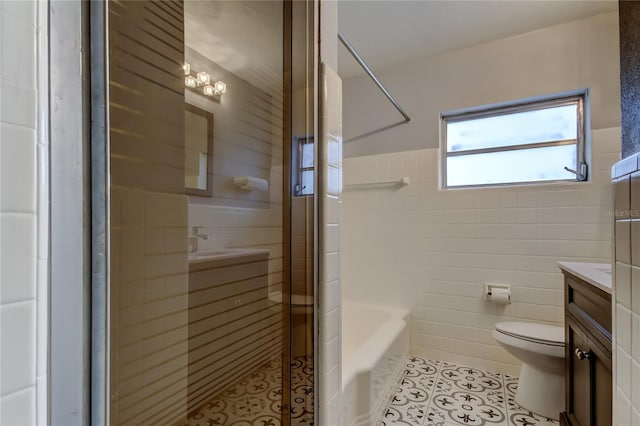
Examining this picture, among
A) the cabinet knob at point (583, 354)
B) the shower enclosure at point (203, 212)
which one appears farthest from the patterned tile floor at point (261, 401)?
the cabinet knob at point (583, 354)

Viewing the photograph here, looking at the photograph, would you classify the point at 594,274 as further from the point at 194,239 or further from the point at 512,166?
the point at 194,239

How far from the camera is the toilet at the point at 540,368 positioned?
5.37 feet

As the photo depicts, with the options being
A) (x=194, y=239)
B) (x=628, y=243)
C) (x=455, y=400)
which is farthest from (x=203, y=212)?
(x=455, y=400)

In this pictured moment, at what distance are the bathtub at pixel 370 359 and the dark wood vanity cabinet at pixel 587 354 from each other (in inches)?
32.6

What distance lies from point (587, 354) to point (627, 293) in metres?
0.78

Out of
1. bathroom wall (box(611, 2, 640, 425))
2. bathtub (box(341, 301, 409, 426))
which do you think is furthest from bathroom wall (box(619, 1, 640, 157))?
bathtub (box(341, 301, 409, 426))

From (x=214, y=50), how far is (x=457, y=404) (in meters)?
2.14

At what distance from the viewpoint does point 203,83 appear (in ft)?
2.69

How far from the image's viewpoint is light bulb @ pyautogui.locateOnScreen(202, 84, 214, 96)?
2.70 feet

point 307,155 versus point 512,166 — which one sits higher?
point 512,166

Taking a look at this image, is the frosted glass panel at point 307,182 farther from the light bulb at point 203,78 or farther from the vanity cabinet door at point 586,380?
the vanity cabinet door at point 586,380

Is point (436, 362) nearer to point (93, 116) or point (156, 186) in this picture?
point (156, 186)

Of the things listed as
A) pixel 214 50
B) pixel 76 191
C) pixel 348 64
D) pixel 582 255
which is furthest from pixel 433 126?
pixel 76 191

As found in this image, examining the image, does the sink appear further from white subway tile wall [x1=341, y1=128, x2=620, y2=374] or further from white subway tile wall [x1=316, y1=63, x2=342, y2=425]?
white subway tile wall [x1=341, y1=128, x2=620, y2=374]
